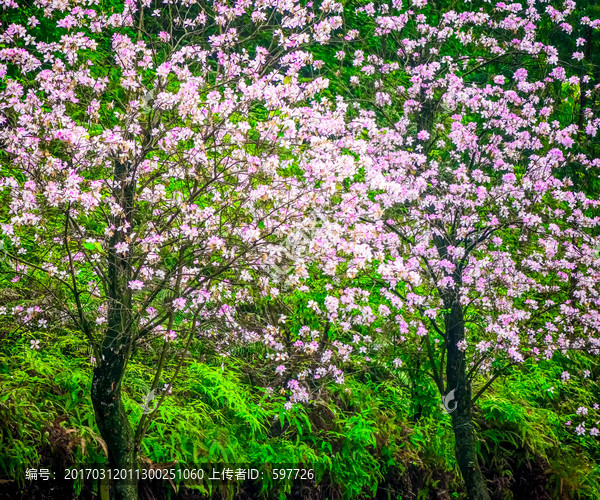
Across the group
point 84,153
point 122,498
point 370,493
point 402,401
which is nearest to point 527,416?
point 402,401

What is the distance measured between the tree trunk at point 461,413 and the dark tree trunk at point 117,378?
4.14 meters

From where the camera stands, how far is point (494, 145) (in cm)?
778

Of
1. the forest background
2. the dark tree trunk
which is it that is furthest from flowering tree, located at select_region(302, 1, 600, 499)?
Result: the dark tree trunk

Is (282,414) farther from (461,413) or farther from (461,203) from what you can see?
(461,203)

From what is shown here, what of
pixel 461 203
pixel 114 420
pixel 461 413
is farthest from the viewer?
pixel 461 203

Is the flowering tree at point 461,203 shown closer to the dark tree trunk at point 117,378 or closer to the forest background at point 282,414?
the forest background at point 282,414

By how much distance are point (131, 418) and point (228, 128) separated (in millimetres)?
3116

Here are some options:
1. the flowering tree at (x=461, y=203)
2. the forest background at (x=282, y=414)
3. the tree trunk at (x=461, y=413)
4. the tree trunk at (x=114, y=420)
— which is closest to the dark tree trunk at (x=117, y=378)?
the tree trunk at (x=114, y=420)

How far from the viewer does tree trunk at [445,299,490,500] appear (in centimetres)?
707

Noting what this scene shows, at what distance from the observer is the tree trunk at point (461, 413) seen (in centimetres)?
707

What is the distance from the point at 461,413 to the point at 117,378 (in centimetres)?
445

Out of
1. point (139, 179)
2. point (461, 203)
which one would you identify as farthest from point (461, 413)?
point (139, 179)

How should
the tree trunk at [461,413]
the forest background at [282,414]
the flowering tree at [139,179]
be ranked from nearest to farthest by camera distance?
the flowering tree at [139,179], the forest background at [282,414], the tree trunk at [461,413]

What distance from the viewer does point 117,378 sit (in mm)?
4555
